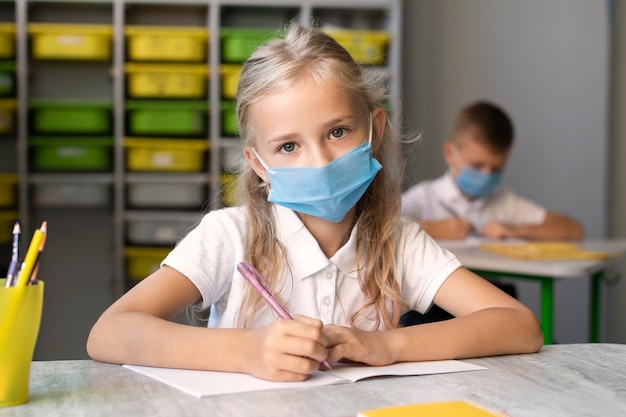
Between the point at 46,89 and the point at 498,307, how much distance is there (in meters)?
3.36

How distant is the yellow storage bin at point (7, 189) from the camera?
3848mm

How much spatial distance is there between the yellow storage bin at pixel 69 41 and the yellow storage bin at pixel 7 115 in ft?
0.80

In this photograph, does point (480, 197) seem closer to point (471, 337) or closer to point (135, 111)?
point (135, 111)

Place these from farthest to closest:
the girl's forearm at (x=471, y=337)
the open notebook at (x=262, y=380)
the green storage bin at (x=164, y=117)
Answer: the green storage bin at (x=164, y=117)
the girl's forearm at (x=471, y=337)
the open notebook at (x=262, y=380)

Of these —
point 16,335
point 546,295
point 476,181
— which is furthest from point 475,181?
point 16,335

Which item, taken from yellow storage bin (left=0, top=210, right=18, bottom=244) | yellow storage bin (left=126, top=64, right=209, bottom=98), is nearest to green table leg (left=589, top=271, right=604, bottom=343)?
yellow storage bin (left=126, top=64, right=209, bottom=98)

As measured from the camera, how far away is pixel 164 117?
3.93m

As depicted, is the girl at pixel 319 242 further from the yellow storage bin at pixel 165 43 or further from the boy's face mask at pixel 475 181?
the yellow storage bin at pixel 165 43

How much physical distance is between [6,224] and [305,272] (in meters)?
2.89

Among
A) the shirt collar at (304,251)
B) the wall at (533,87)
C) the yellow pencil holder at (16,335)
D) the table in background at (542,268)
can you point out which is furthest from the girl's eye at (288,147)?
the wall at (533,87)

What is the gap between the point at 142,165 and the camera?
3.96 m

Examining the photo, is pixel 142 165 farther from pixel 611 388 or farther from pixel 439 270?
pixel 611 388

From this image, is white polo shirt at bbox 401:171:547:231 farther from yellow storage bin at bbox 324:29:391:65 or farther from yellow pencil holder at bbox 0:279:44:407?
yellow pencil holder at bbox 0:279:44:407

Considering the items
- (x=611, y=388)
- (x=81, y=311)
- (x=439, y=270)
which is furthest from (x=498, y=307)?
(x=81, y=311)
